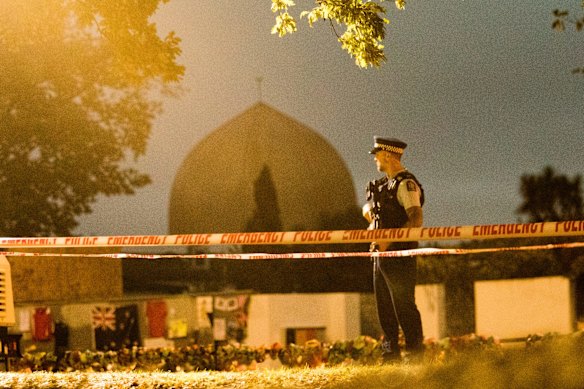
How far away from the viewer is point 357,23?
993 centimetres

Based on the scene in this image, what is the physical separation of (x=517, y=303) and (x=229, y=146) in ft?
119

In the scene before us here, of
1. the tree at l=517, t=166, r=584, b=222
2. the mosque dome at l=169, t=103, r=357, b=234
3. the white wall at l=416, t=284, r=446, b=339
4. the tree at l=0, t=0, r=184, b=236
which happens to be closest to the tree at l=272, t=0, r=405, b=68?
the tree at l=0, t=0, r=184, b=236

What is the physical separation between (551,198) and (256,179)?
22.5 m

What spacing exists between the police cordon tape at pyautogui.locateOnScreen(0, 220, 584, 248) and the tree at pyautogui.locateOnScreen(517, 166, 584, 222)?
31.6 meters

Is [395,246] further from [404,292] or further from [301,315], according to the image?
[301,315]

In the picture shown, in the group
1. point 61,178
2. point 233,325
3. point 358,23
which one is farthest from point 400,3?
point 233,325

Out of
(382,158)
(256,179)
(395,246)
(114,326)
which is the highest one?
(256,179)

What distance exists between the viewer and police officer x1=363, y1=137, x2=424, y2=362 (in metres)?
6.14

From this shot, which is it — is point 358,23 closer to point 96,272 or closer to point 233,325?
point 96,272

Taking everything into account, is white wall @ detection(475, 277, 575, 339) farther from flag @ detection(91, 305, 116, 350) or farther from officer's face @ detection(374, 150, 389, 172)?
officer's face @ detection(374, 150, 389, 172)

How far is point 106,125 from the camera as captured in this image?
27312 mm

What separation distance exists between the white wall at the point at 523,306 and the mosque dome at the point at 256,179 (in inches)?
1248

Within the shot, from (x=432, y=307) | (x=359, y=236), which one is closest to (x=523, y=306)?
(x=432, y=307)

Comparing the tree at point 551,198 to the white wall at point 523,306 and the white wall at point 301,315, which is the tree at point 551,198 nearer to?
the white wall at point 301,315
